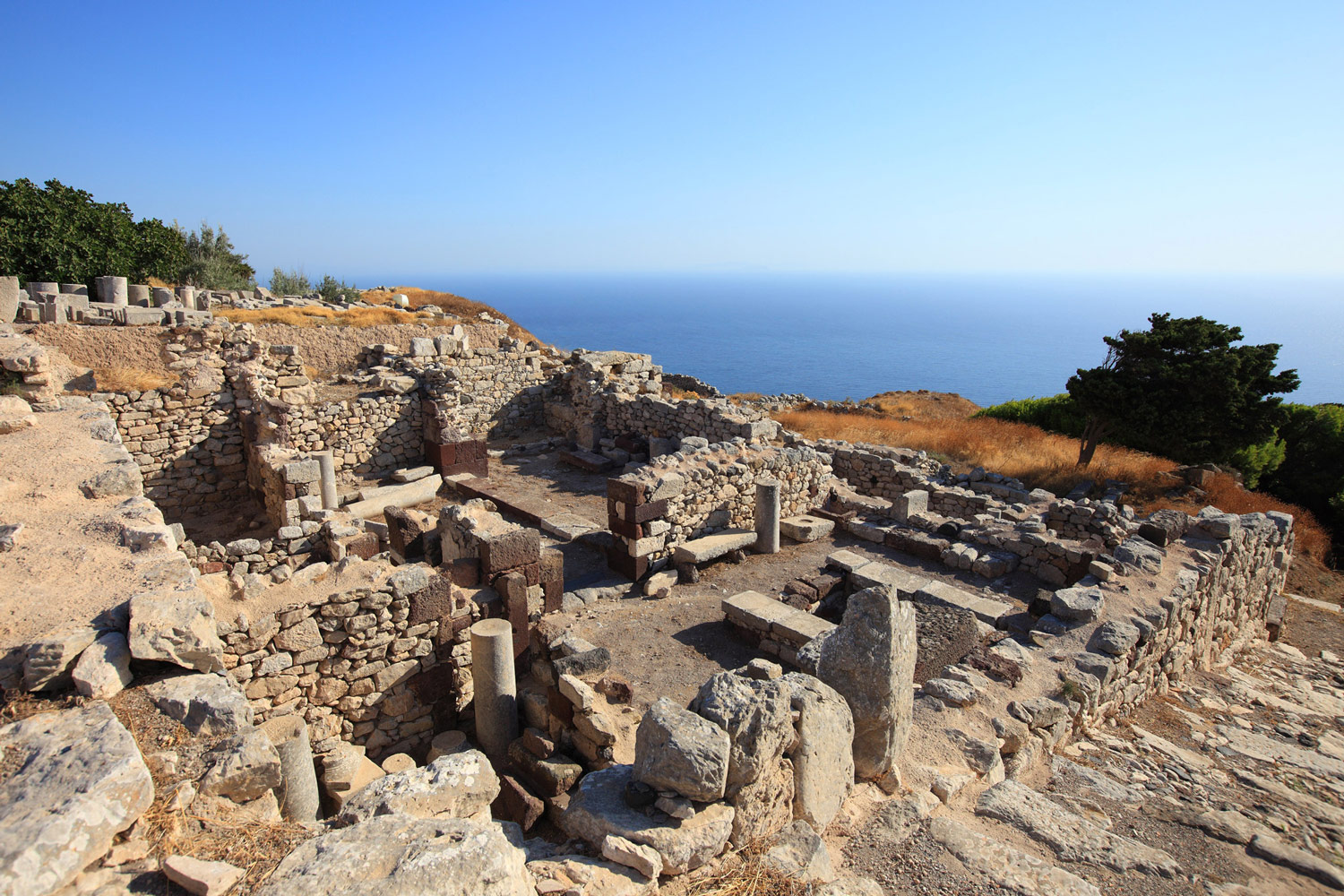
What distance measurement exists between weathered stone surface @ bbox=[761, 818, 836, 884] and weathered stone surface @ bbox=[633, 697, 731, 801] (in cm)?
51

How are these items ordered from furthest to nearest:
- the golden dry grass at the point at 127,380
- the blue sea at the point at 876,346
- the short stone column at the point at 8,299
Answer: the blue sea at the point at 876,346 < the short stone column at the point at 8,299 < the golden dry grass at the point at 127,380

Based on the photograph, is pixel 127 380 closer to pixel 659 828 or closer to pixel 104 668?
pixel 104 668

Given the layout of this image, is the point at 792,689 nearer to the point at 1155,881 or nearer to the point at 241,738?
the point at 1155,881

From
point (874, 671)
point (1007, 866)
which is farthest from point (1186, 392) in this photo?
point (1007, 866)

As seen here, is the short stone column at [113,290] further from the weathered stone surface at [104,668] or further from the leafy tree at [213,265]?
the weathered stone surface at [104,668]

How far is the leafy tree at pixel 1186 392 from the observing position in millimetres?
17141

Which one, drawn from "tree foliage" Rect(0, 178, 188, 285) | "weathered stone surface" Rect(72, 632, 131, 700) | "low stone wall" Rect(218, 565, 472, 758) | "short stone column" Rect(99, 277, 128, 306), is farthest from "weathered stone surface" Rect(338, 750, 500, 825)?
"tree foliage" Rect(0, 178, 188, 285)

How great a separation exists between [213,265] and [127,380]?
1656cm

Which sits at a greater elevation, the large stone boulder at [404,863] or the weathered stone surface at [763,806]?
the large stone boulder at [404,863]

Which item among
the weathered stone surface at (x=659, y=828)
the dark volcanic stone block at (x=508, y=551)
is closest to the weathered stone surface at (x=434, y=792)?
the weathered stone surface at (x=659, y=828)

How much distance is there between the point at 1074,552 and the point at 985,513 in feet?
9.60

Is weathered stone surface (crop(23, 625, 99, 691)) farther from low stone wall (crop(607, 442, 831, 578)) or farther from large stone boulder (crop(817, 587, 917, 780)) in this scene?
low stone wall (crop(607, 442, 831, 578))

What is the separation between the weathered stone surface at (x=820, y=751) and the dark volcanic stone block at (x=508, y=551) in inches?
169

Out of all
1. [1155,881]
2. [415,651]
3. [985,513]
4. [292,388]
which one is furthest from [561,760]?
[292,388]
